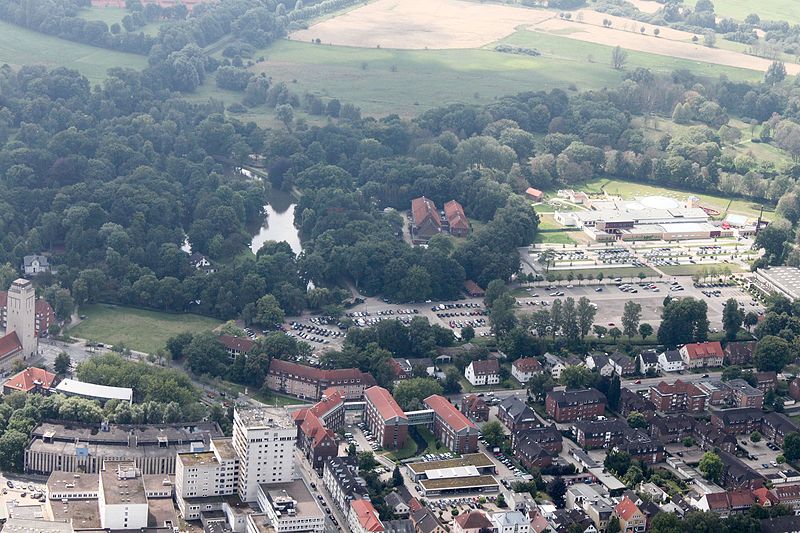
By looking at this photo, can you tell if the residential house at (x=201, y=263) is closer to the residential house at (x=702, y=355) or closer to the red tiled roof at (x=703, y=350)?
the residential house at (x=702, y=355)

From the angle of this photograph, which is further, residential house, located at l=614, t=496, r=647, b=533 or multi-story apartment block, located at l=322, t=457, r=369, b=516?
multi-story apartment block, located at l=322, t=457, r=369, b=516

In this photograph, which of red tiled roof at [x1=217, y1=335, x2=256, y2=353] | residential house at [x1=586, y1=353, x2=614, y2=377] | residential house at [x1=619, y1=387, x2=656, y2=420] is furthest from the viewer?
residential house at [x1=586, y1=353, x2=614, y2=377]

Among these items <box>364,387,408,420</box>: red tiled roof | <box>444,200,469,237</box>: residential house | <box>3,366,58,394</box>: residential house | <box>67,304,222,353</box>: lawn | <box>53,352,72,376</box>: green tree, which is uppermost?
<box>444,200,469,237</box>: residential house

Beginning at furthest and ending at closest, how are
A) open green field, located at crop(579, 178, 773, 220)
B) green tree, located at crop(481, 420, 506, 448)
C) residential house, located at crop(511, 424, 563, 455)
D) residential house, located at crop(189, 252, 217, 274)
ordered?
1. open green field, located at crop(579, 178, 773, 220)
2. residential house, located at crop(189, 252, 217, 274)
3. green tree, located at crop(481, 420, 506, 448)
4. residential house, located at crop(511, 424, 563, 455)

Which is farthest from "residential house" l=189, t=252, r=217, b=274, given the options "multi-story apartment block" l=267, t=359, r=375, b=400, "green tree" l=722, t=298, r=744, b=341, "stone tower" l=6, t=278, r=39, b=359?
"green tree" l=722, t=298, r=744, b=341

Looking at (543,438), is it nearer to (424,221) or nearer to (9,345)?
(9,345)

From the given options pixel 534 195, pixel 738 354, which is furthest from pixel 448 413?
pixel 534 195

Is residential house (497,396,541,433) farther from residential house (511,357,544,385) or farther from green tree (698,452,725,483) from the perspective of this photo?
green tree (698,452,725,483)

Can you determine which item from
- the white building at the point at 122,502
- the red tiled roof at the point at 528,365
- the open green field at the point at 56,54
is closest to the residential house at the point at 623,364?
the red tiled roof at the point at 528,365
